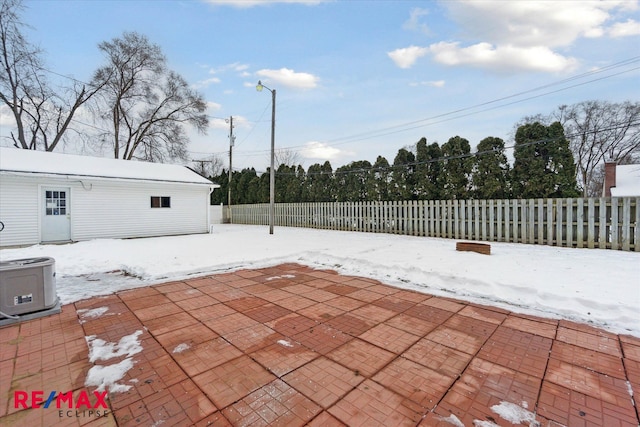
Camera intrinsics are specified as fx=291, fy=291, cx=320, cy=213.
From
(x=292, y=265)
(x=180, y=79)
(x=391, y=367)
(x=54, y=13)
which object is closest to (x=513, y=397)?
(x=391, y=367)

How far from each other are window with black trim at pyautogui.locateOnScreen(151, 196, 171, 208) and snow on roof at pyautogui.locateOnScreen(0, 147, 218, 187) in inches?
32.9

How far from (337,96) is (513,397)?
1372cm

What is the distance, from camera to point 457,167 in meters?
10.2

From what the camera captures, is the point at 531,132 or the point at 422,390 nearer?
the point at 422,390

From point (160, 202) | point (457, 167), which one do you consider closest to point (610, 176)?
point (457, 167)

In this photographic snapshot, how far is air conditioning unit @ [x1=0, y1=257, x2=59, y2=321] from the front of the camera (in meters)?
3.18

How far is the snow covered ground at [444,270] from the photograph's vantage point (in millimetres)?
3604

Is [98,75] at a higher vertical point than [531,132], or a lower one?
higher

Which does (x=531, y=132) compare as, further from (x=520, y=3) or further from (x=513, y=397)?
(x=513, y=397)

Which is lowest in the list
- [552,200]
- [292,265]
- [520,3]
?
[292,265]

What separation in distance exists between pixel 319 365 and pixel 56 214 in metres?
11.7

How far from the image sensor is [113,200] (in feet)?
35.9

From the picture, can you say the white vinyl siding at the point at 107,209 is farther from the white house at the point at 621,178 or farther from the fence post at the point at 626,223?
the white house at the point at 621,178

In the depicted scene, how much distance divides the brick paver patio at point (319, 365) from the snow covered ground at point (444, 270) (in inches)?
21.3
